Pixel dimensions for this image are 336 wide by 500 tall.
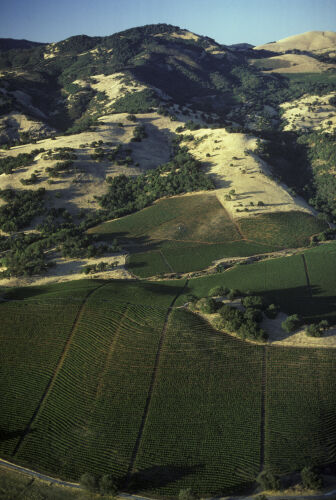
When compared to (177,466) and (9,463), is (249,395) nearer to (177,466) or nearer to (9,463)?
(177,466)

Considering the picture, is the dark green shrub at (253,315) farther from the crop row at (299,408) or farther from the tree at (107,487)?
the tree at (107,487)

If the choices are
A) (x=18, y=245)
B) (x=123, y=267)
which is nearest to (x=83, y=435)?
(x=123, y=267)

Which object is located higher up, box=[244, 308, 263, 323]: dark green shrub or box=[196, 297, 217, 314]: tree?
box=[196, 297, 217, 314]: tree

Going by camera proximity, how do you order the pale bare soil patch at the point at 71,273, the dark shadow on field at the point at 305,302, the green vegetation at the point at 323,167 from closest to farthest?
the dark shadow on field at the point at 305,302, the pale bare soil patch at the point at 71,273, the green vegetation at the point at 323,167

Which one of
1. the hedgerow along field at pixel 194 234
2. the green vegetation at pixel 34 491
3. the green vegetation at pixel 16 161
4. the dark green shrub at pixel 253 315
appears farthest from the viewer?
the green vegetation at pixel 16 161

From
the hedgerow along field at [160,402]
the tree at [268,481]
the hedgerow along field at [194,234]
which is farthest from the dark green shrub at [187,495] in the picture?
the hedgerow along field at [194,234]

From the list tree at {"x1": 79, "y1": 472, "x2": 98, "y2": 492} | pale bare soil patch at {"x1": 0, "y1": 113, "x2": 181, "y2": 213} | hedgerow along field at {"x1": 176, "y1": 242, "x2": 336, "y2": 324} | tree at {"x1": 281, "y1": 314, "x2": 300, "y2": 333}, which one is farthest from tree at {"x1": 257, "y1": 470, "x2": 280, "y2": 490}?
pale bare soil patch at {"x1": 0, "y1": 113, "x2": 181, "y2": 213}

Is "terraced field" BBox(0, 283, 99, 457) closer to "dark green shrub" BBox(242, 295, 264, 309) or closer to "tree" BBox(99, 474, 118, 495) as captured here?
"tree" BBox(99, 474, 118, 495)
